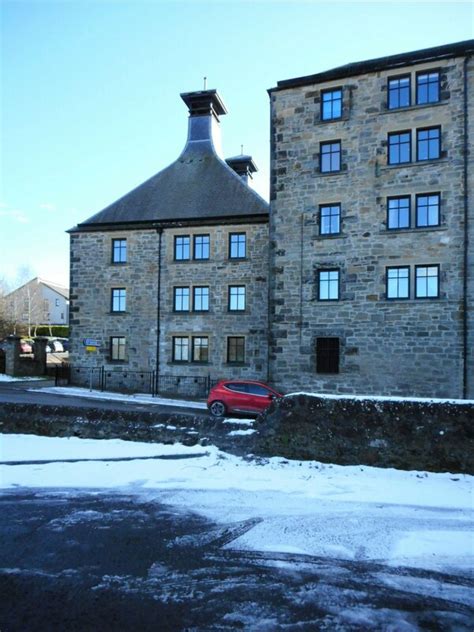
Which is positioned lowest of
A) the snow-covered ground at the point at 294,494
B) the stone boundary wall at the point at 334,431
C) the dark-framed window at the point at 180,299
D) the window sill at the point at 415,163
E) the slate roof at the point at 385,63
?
the snow-covered ground at the point at 294,494

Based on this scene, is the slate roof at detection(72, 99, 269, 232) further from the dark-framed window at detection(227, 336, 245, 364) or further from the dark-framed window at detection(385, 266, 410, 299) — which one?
the dark-framed window at detection(385, 266, 410, 299)

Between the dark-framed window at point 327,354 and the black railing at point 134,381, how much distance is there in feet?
19.2

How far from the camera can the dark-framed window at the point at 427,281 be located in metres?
17.8

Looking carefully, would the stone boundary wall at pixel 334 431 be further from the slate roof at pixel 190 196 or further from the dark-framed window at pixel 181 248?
the slate roof at pixel 190 196

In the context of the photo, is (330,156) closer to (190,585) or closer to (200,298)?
(200,298)

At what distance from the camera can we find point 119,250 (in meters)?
25.1

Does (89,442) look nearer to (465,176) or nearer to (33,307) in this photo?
(465,176)

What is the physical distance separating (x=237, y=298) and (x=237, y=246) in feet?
8.74

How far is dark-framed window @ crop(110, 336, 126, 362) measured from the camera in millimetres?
24562

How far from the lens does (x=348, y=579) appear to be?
445 centimetres

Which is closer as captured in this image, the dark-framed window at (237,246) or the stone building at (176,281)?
the stone building at (176,281)

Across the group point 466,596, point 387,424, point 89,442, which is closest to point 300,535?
point 466,596

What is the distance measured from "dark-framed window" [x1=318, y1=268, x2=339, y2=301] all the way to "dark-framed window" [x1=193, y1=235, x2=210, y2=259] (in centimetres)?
679

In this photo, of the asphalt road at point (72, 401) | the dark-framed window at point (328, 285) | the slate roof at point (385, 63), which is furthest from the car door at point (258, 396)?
the slate roof at point (385, 63)
